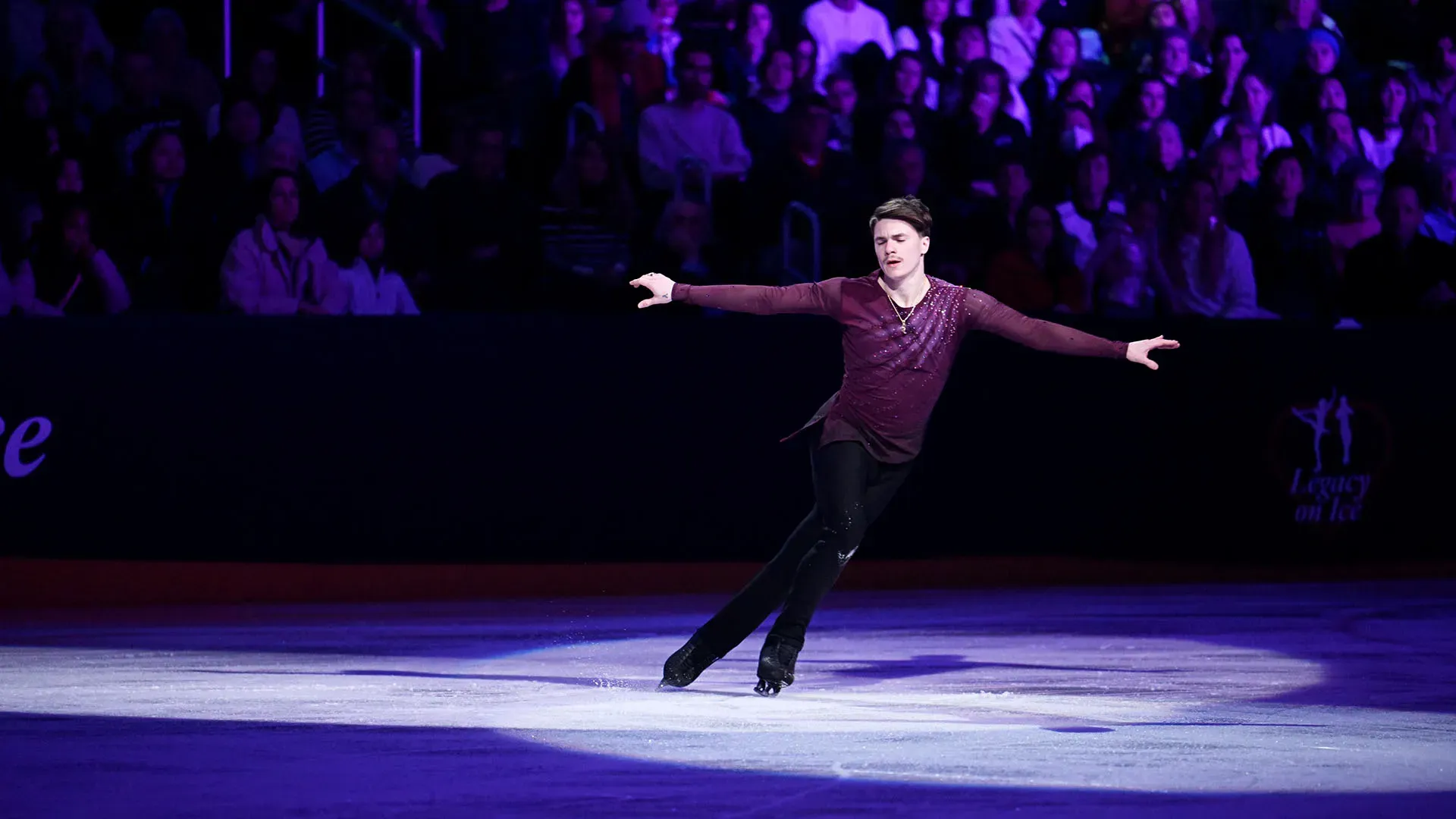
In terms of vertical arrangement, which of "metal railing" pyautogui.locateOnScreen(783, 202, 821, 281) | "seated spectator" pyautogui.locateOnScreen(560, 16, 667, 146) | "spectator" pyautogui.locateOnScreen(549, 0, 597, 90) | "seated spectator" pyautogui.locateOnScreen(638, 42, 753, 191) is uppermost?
"spectator" pyautogui.locateOnScreen(549, 0, 597, 90)

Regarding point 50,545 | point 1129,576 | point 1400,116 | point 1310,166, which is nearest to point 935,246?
point 1129,576

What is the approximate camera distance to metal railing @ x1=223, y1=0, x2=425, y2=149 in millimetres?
12891

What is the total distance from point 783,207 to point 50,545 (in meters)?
4.49

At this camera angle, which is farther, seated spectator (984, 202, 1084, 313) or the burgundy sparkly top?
seated spectator (984, 202, 1084, 313)

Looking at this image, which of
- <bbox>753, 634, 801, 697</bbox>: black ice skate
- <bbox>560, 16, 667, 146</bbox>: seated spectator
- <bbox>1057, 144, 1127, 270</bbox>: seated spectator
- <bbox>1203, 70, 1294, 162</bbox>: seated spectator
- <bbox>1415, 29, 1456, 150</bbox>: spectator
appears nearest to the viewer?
<bbox>753, 634, 801, 697</bbox>: black ice skate

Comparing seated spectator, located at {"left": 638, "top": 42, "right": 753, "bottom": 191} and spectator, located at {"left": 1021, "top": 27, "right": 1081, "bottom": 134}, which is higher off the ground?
spectator, located at {"left": 1021, "top": 27, "right": 1081, "bottom": 134}

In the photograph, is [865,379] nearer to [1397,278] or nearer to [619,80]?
[619,80]

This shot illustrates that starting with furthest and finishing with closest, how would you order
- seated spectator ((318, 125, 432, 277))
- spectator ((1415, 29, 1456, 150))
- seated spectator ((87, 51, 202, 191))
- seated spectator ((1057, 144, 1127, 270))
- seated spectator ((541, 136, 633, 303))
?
spectator ((1415, 29, 1456, 150)) → seated spectator ((1057, 144, 1127, 270)) → seated spectator ((541, 136, 633, 303)) → seated spectator ((87, 51, 202, 191)) → seated spectator ((318, 125, 432, 277))

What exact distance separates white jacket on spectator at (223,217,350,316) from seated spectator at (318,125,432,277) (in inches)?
9.8

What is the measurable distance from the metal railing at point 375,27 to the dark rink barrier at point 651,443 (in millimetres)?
2334

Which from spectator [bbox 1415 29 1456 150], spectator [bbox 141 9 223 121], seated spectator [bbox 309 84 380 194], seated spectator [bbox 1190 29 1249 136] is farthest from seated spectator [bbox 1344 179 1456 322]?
spectator [bbox 141 9 223 121]

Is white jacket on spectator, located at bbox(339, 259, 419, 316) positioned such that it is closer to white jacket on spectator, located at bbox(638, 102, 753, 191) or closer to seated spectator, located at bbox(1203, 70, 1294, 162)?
white jacket on spectator, located at bbox(638, 102, 753, 191)

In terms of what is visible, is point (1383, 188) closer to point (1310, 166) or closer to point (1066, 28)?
point (1310, 166)

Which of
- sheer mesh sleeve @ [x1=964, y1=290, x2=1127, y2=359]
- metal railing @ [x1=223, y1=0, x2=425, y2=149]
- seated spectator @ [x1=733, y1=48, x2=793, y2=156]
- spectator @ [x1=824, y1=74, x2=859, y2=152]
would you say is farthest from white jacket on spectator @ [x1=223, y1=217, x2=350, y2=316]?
sheer mesh sleeve @ [x1=964, y1=290, x2=1127, y2=359]
